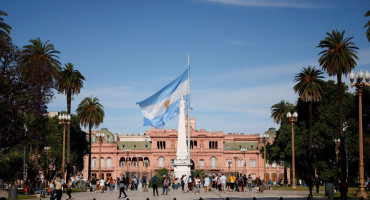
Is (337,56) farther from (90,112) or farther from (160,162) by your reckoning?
(160,162)

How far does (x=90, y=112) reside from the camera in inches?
3017

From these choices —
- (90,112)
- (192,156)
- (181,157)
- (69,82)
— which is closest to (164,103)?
(181,157)

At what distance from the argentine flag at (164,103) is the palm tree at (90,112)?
32.4m

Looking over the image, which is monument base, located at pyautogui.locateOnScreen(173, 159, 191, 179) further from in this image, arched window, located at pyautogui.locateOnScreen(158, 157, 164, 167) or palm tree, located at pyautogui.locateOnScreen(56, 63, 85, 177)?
arched window, located at pyautogui.locateOnScreen(158, 157, 164, 167)

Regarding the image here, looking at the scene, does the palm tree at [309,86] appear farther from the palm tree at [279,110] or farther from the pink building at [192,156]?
A: the pink building at [192,156]

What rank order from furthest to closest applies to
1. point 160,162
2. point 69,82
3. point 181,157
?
→ point 160,162
point 69,82
point 181,157

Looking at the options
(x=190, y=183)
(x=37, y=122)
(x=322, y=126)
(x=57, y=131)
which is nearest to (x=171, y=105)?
(x=190, y=183)

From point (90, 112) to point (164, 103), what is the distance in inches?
1337

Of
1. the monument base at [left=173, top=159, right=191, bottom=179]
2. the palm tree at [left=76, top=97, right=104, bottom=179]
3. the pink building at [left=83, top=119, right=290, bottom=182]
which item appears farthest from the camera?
the pink building at [left=83, top=119, right=290, bottom=182]

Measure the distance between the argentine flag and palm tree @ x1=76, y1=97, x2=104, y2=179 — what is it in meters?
32.4

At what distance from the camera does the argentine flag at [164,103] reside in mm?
44031

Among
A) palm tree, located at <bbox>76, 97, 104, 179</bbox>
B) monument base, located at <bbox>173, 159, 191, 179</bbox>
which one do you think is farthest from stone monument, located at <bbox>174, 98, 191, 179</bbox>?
palm tree, located at <bbox>76, 97, 104, 179</bbox>

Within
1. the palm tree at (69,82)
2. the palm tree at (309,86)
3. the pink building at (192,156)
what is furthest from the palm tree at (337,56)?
the pink building at (192,156)

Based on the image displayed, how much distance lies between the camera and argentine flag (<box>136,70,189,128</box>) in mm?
44031
